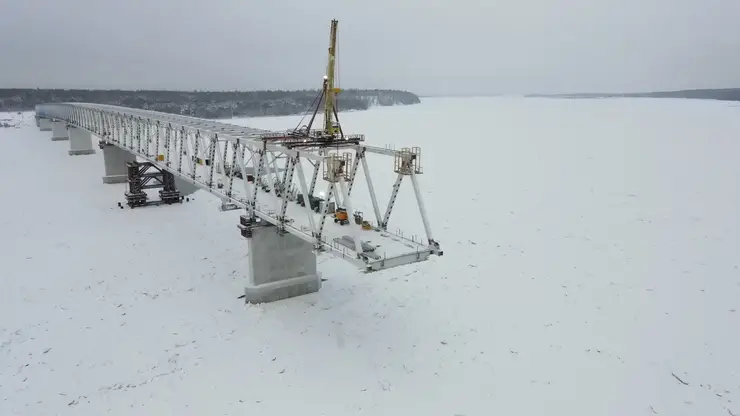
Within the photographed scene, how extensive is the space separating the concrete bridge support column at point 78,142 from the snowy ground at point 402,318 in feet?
109

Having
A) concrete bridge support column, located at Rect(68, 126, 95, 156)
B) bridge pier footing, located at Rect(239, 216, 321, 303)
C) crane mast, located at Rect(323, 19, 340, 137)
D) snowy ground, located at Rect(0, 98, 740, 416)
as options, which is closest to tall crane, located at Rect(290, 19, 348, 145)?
crane mast, located at Rect(323, 19, 340, 137)

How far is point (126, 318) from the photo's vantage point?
72.5 feet

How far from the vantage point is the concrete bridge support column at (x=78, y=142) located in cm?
7081

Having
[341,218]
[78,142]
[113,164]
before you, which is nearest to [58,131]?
[78,142]

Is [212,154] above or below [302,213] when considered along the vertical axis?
above

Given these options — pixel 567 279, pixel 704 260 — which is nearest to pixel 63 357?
pixel 567 279

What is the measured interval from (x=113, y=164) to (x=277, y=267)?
1382 inches

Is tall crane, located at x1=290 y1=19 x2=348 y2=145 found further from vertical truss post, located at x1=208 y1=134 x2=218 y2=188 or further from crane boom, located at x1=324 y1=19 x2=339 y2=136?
vertical truss post, located at x1=208 y1=134 x2=218 y2=188

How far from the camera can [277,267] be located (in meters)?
23.7

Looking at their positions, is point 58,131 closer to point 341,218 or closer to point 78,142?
point 78,142

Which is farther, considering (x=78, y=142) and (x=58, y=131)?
(x=58, y=131)

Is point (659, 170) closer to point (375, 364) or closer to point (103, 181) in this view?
point (375, 364)

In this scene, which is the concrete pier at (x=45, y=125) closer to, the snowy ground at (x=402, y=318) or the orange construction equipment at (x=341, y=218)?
the snowy ground at (x=402, y=318)

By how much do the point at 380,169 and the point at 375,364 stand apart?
40387 mm
